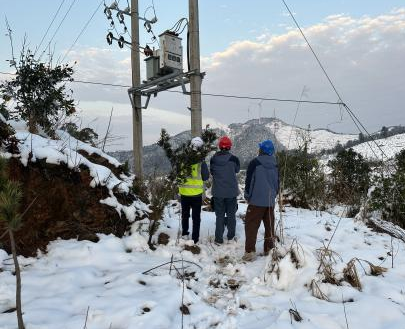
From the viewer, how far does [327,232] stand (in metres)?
6.44

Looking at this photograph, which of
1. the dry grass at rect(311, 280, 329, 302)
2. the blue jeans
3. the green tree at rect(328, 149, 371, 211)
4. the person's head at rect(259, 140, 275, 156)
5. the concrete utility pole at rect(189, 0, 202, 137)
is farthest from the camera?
the green tree at rect(328, 149, 371, 211)

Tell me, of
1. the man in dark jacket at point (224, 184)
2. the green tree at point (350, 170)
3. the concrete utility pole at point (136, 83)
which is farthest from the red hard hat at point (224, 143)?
the concrete utility pole at point (136, 83)

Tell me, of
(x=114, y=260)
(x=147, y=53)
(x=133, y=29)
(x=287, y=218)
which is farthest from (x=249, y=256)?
(x=133, y=29)

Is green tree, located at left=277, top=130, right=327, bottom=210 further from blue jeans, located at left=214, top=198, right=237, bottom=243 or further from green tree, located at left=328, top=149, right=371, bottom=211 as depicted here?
blue jeans, located at left=214, top=198, right=237, bottom=243

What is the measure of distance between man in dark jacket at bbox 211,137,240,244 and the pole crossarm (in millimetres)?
3158

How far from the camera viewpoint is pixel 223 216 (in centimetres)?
600

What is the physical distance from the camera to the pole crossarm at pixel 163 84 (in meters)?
9.18

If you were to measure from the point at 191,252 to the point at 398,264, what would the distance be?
2.81 meters

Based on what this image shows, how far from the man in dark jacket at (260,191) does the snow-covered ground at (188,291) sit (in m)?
0.41

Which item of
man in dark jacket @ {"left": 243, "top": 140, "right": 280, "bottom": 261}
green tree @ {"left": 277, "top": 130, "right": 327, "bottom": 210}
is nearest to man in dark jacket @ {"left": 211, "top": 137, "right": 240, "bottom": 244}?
man in dark jacket @ {"left": 243, "top": 140, "right": 280, "bottom": 261}

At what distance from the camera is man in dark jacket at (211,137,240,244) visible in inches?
235

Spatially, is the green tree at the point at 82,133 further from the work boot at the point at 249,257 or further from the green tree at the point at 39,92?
the work boot at the point at 249,257

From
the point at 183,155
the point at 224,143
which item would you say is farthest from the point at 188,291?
the point at 224,143

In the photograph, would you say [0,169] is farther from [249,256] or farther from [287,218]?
[287,218]
